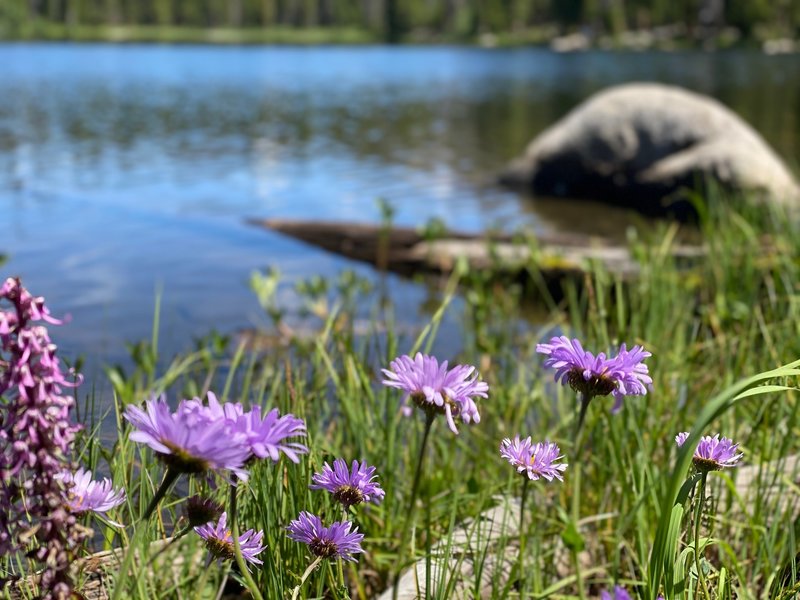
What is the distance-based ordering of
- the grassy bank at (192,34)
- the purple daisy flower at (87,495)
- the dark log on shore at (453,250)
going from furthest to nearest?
the grassy bank at (192,34), the dark log on shore at (453,250), the purple daisy flower at (87,495)

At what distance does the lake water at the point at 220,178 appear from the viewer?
279 inches

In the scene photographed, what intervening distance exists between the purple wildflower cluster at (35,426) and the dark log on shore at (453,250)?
5.19 m

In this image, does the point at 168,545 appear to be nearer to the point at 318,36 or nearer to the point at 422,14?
the point at 318,36

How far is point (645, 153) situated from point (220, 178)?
221 inches

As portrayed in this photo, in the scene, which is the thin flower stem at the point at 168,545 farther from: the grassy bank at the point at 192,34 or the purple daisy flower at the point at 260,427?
the grassy bank at the point at 192,34

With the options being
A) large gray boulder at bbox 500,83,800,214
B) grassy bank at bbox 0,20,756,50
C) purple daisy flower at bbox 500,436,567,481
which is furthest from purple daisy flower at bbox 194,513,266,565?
grassy bank at bbox 0,20,756,50

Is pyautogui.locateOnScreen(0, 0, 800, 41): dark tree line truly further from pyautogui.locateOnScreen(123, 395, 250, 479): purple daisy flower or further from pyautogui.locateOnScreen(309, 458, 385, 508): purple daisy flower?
pyautogui.locateOnScreen(123, 395, 250, 479): purple daisy flower

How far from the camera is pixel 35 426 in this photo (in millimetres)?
1046

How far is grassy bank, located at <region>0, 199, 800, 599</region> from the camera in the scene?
5.37 feet

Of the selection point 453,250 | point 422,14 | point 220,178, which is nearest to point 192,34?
point 422,14

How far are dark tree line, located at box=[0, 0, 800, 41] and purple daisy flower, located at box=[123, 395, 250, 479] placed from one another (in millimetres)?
86315

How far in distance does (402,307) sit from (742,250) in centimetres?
238

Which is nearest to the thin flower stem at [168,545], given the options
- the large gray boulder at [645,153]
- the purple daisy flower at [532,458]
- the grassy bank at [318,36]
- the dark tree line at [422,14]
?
the purple daisy flower at [532,458]

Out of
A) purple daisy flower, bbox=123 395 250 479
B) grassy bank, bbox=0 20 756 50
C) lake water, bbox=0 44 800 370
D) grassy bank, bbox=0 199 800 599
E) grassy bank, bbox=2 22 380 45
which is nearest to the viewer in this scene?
purple daisy flower, bbox=123 395 250 479
